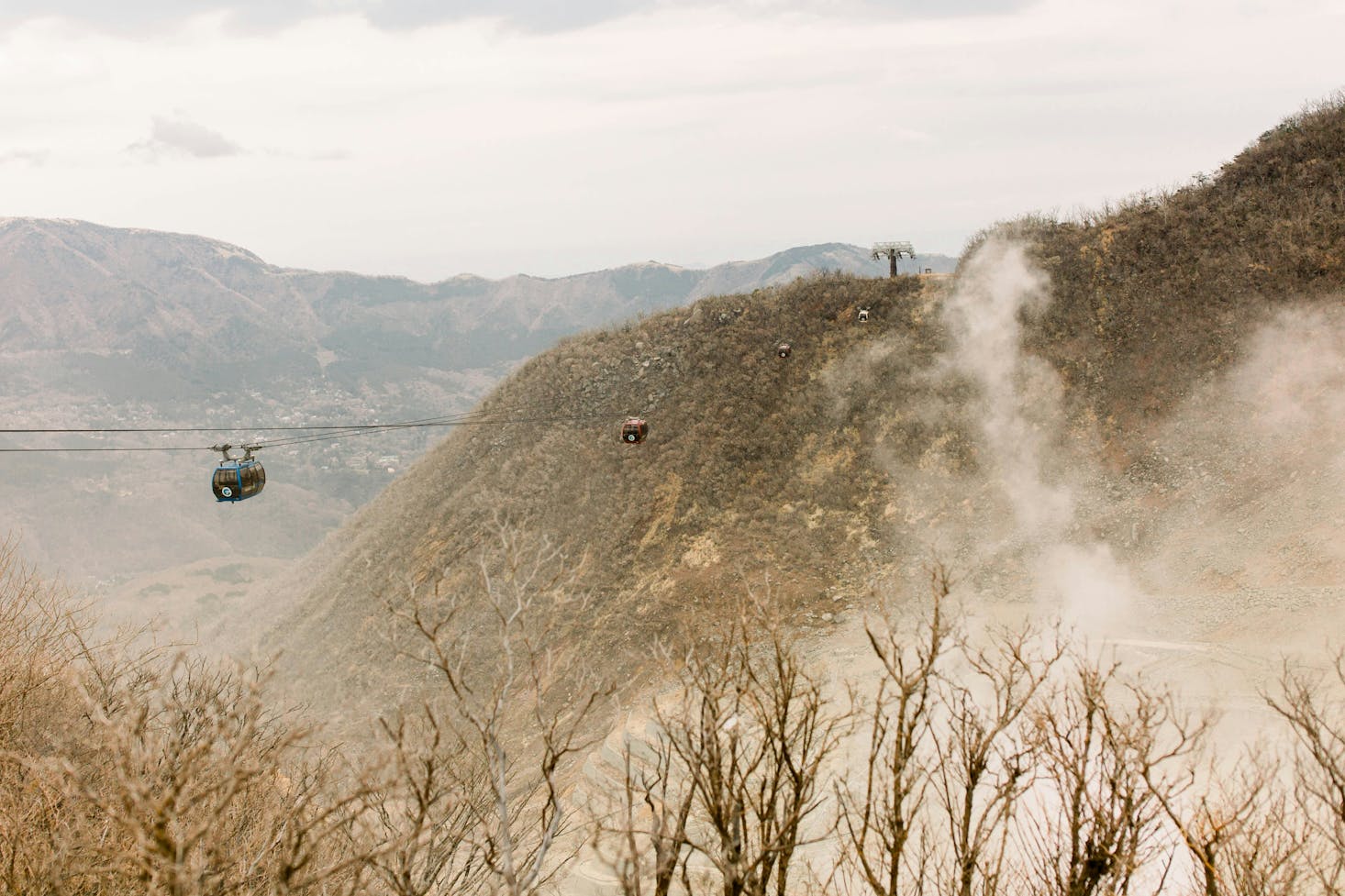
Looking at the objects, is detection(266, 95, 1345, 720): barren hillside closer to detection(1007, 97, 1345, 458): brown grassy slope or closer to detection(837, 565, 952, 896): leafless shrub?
detection(1007, 97, 1345, 458): brown grassy slope

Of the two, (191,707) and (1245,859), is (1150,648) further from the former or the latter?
(191,707)

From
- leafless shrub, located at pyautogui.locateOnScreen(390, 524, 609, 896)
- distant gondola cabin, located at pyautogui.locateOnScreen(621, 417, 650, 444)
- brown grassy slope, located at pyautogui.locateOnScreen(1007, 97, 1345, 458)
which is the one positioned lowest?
leafless shrub, located at pyautogui.locateOnScreen(390, 524, 609, 896)

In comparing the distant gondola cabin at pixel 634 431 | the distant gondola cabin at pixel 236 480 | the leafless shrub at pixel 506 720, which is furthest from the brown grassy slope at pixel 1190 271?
the distant gondola cabin at pixel 236 480

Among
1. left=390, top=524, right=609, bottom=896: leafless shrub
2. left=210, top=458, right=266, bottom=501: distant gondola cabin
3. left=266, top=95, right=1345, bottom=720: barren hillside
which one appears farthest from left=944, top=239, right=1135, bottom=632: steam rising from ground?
left=210, top=458, right=266, bottom=501: distant gondola cabin

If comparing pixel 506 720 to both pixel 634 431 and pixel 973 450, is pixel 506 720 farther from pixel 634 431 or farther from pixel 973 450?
pixel 973 450

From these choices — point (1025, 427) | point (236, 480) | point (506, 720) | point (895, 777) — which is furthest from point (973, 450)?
point (236, 480)

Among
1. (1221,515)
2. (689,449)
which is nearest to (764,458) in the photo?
(689,449)

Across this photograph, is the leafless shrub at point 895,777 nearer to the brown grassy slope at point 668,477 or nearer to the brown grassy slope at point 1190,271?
the brown grassy slope at point 668,477
